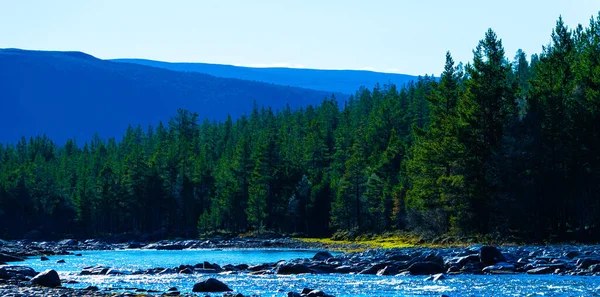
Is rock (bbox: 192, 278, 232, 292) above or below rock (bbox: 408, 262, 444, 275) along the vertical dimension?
above

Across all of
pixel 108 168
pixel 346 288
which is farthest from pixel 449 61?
pixel 108 168

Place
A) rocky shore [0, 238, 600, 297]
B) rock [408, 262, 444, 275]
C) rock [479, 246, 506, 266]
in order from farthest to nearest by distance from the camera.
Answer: rock [479, 246, 506, 266], rock [408, 262, 444, 275], rocky shore [0, 238, 600, 297]

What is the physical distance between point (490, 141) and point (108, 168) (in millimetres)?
88315

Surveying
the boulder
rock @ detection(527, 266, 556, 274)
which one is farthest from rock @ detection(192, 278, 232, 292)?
rock @ detection(527, 266, 556, 274)

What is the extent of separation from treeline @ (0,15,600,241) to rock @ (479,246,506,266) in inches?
752

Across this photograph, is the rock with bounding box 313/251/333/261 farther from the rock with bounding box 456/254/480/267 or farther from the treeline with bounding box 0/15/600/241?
the treeline with bounding box 0/15/600/241

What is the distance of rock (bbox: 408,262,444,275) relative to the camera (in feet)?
138

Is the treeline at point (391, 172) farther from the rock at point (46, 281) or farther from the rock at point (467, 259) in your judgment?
the rock at point (46, 281)

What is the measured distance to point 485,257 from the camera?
4397 centimetres

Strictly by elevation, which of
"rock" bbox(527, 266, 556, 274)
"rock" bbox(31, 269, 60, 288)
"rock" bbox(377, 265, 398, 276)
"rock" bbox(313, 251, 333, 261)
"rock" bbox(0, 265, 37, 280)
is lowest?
"rock" bbox(527, 266, 556, 274)

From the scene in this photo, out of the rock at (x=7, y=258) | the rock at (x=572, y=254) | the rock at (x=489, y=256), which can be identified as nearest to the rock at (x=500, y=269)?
the rock at (x=489, y=256)

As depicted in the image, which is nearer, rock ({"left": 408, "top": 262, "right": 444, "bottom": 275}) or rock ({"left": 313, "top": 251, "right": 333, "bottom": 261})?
rock ({"left": 408, "top": 262, "right": 444, "bottom": 275})

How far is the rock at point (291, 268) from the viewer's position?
44.8 metres

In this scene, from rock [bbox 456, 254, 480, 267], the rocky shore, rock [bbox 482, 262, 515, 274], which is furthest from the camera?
rock [bbox 456, 254, 480, 267]
